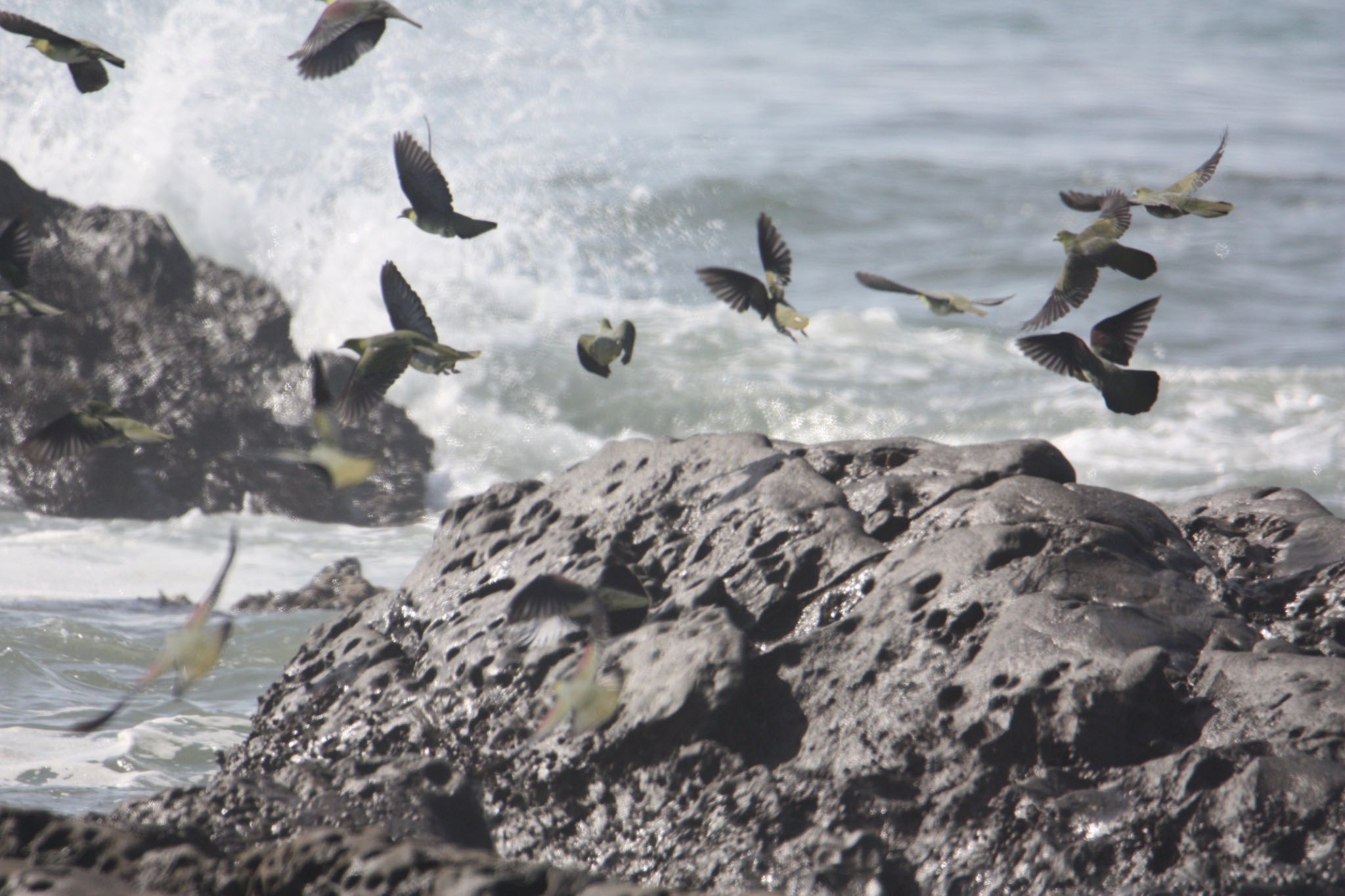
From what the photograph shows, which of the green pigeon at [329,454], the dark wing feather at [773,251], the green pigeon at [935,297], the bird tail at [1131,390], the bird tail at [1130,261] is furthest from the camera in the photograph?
the dark wing feather at [773,251]

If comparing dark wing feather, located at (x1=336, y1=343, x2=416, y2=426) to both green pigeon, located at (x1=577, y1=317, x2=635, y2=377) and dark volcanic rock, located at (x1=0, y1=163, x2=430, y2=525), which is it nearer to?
green pigeon, located at (x1=577, y1=317, x2=635, y2=377)

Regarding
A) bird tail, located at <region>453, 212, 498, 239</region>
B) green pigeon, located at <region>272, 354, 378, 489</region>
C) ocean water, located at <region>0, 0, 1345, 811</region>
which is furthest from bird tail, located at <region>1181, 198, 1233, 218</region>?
ocean water, located at <region>0, 0, 1345, 811</region>

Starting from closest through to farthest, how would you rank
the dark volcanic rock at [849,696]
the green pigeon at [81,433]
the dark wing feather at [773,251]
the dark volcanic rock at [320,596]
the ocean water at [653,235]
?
1. the dark volcanic rock at [849,696]
2. the green pigeon at [81,433]
3. the dark wing feather at [773,251]
4. the dark volcanic rock at [320,596]
5. the ocean water at [653,235]

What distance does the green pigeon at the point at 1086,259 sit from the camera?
3.49 meters

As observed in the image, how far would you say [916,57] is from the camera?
23109mm

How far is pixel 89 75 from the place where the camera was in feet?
12.8

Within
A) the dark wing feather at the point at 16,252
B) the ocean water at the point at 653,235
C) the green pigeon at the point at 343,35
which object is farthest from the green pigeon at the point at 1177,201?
the ocean water at the point at 653,235

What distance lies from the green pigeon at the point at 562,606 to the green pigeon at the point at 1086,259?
126 centimetres

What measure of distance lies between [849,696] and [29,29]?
2.87 meters

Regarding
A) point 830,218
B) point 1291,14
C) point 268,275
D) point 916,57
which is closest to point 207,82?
point 268,275

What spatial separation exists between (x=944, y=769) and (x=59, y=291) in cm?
744

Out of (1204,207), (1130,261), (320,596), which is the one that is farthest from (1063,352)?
(320,596)

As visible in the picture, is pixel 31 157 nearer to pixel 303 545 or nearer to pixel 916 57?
pixel 303 545

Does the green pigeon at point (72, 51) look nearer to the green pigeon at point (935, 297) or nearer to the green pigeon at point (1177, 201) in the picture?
the green pigeon at point (935, 297)
